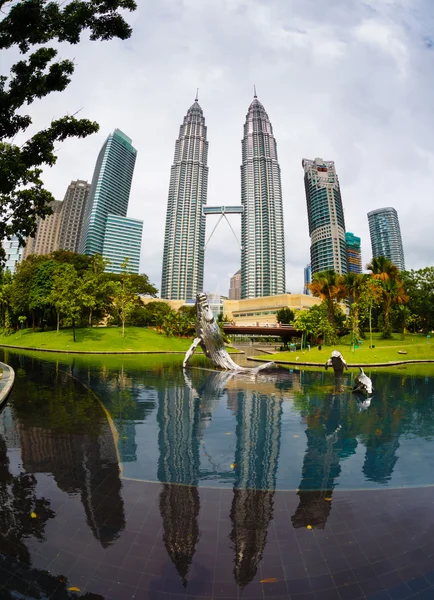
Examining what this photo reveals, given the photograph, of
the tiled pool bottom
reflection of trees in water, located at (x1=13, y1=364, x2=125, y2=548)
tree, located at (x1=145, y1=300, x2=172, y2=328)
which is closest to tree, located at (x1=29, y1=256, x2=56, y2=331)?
tree, located at (x1=145, y1=300, x2=172, y2=328)

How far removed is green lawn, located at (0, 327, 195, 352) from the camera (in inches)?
2032

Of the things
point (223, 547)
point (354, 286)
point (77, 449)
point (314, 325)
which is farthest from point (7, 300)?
point (223, 547)

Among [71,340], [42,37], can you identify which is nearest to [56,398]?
[42,37]

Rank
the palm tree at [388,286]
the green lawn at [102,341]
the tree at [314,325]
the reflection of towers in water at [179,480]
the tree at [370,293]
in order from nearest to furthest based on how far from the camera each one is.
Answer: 1. the reflection of towers in water at [179,480]
2. the green lawn at [102,341]
3. the tree at [314,325]
4. the tree at [370,293]
5. the palm tree at [388,286]

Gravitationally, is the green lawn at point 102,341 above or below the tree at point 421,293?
below

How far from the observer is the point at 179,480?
7852 millimetres

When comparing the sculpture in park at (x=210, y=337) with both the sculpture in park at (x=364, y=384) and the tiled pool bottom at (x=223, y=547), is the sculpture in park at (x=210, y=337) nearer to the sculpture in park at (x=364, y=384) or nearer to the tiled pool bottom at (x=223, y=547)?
the sculpture in park at (x=364, y=384)

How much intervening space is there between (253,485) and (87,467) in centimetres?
416

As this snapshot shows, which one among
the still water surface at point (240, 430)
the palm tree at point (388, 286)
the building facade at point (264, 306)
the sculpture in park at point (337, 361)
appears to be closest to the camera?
the still water surface at point (240, 430)

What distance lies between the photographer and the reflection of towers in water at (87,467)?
6.10m

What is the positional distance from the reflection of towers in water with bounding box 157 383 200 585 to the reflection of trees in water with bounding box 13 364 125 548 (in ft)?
3.06

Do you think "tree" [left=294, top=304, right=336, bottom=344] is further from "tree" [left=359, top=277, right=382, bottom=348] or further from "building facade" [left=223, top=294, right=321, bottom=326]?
"building facade" [left=223, top=294, right=321, bottom=326]

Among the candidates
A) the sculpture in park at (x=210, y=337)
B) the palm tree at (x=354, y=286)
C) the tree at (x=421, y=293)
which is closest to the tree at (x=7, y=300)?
the sculpture in park at (x=210, y=337)

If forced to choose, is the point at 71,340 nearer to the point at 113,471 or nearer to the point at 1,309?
the point at 1,309
